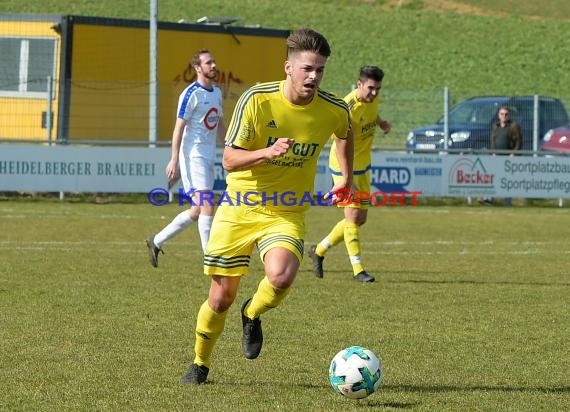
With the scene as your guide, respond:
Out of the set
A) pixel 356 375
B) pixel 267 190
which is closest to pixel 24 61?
pixel 267 190

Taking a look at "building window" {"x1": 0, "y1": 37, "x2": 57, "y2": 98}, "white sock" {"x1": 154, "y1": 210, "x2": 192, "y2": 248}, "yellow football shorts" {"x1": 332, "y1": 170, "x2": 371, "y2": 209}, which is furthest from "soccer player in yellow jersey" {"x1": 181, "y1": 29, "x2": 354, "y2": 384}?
"building window" {"x1": 0, "y1": 37, "x2": 57, "y2": 98}

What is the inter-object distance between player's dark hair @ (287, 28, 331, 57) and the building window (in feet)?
61.0

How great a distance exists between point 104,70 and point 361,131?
564 inches

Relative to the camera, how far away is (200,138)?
12.1 metres

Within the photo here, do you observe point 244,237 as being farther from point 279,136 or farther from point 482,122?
point 482,122

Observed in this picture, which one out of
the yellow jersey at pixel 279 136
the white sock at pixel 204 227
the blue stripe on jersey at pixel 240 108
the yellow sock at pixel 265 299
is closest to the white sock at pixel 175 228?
the white sock at pixel 204 227

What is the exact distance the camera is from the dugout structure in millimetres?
23828

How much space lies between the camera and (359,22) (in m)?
65.1

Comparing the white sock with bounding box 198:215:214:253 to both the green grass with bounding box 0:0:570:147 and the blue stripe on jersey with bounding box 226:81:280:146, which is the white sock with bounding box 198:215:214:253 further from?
the green grass with bounding box 0:0:570:147

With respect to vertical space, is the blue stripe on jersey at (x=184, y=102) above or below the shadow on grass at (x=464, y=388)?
above

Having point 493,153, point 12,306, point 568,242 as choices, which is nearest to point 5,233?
point 12,306

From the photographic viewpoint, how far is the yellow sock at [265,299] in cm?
642

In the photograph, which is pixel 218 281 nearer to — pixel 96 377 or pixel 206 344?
pixel 206 344

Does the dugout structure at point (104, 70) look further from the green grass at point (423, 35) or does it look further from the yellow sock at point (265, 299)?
the green grass at point (423, 35)
